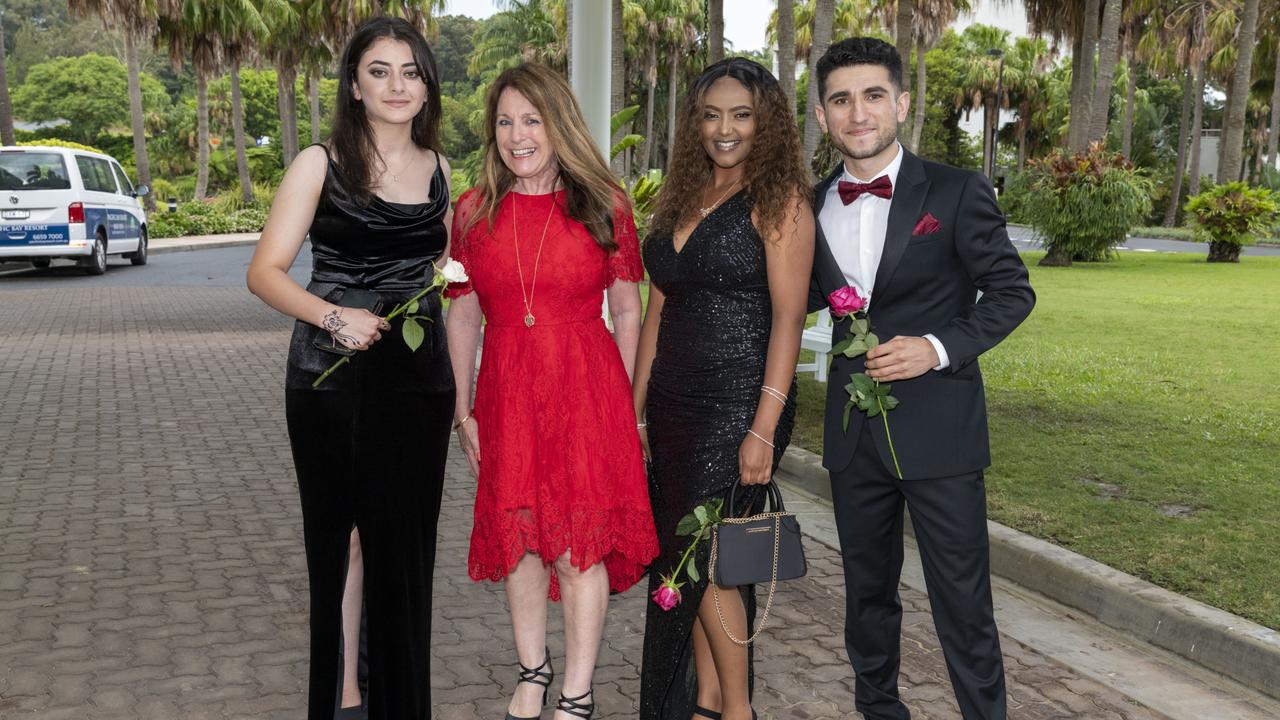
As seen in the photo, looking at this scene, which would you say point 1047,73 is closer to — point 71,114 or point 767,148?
point 71,114

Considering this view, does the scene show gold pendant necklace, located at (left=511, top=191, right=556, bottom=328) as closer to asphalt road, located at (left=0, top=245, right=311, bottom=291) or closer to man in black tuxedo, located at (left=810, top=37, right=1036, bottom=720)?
man in black tuxedo, located at (left=810, top=37, right=1036, bottom=720)

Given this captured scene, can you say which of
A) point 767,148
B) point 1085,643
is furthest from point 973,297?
point 1085,643

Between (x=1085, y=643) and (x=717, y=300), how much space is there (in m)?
2.33

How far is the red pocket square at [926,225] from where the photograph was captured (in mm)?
3148

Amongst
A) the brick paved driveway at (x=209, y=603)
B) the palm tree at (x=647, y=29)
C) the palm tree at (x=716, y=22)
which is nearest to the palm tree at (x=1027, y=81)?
the palm tree at (x=647, y=29)

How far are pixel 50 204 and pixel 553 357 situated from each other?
19727 millimetres

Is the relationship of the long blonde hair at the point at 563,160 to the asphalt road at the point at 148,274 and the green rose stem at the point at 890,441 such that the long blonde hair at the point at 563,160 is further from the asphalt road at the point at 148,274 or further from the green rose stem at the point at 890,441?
the asphalt road at the point at 148,274

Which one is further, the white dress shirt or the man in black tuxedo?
the white dress shirt

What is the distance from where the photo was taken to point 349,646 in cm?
371

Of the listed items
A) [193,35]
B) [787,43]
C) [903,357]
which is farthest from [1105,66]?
[193,35]

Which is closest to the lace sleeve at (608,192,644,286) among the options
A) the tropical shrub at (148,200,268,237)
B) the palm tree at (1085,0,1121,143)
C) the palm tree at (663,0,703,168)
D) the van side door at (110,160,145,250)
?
the van side door at (110,160,145,250)

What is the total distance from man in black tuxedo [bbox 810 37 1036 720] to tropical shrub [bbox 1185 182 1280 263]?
2564 centimetres

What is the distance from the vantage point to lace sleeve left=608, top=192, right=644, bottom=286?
3705 millimetres

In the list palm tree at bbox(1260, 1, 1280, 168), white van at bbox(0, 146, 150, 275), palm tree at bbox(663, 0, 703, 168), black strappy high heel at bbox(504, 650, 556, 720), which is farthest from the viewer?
palm tree at bbox(663, 0, 703, 168)
